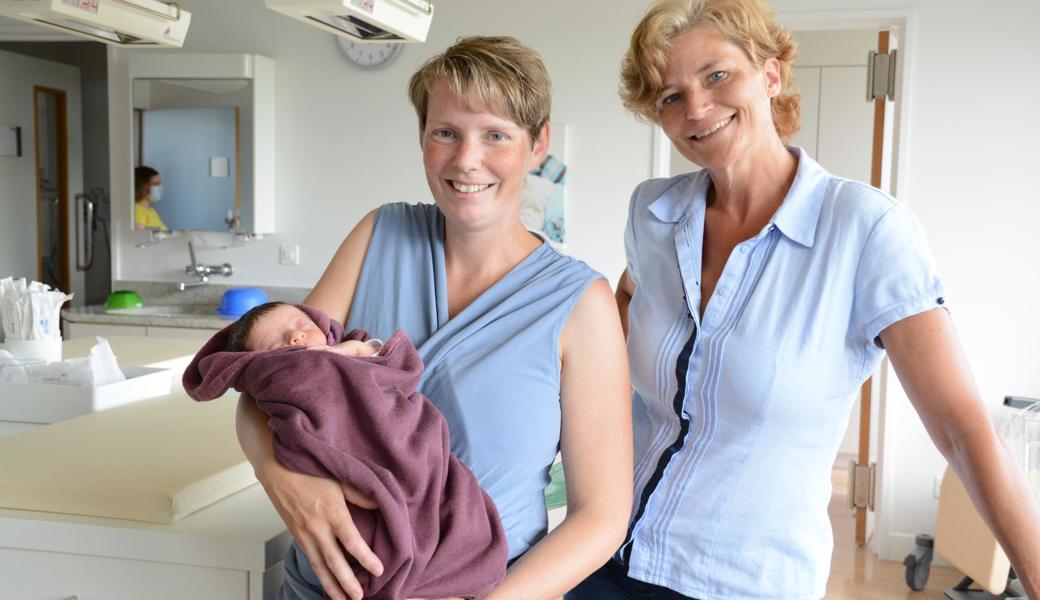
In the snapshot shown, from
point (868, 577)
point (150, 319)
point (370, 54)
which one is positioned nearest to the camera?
point (868, 577)

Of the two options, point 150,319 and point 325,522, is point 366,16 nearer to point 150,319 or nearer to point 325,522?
point 325,522

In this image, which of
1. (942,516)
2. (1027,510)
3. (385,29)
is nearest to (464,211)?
(1027,510)

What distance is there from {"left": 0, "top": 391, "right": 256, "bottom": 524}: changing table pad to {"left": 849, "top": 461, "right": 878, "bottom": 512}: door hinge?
122 inches

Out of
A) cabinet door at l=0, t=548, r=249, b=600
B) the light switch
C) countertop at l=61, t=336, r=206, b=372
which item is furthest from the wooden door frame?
cabinet door at l=0, t=548, r=249, b=600

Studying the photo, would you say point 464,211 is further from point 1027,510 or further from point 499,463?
point 1027,510

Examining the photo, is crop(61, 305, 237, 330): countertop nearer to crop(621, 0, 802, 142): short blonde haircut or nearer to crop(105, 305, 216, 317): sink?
crop(105, 305, 216, 317): sink

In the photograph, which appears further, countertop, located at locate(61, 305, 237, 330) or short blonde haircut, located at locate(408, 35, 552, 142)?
countertop, located at locate(61, 305, 237, 330)

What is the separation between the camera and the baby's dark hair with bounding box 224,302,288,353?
4.32 feet


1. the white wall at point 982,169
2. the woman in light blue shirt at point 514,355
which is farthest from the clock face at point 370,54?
the woman in light blue shirt at point 514,355

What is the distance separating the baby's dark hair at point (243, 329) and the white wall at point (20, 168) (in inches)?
241

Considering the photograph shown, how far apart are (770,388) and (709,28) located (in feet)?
1.77

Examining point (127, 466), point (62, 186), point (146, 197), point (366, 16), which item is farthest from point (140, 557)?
point (62, 186)

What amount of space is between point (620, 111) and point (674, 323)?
10.1ft

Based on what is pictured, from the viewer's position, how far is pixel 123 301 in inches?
193
